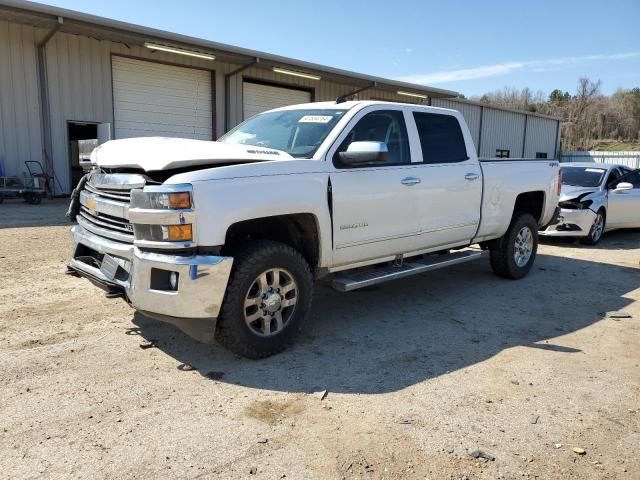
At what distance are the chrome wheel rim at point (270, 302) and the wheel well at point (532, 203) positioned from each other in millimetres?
4044

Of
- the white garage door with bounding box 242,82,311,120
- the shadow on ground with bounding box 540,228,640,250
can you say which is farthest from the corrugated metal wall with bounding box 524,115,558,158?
the shadow on ground with bounding box 540,228,640,250

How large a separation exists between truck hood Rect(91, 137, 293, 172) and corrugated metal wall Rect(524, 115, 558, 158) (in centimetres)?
3338

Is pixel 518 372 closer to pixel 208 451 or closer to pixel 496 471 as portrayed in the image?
pixel 496 471

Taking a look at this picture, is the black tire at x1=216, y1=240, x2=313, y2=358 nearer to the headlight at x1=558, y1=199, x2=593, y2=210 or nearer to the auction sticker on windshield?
the auction sticker on windshield

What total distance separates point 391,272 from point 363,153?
1267 mm

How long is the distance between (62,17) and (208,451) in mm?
13274

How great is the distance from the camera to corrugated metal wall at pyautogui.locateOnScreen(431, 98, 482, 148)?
26.5 m

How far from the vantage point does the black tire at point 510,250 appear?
256 inches

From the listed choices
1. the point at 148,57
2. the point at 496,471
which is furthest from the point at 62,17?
the point at 496,471

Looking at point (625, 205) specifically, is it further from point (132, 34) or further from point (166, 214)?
point (132, 34)

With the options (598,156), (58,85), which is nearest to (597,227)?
(58,85)

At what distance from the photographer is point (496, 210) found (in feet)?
20.0

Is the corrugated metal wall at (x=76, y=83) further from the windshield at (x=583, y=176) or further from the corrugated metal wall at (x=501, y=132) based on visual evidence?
the corrugated metal wall at (x=501, y=132)

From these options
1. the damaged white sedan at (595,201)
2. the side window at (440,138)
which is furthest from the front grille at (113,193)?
the damaged white sedan at (595,201)
